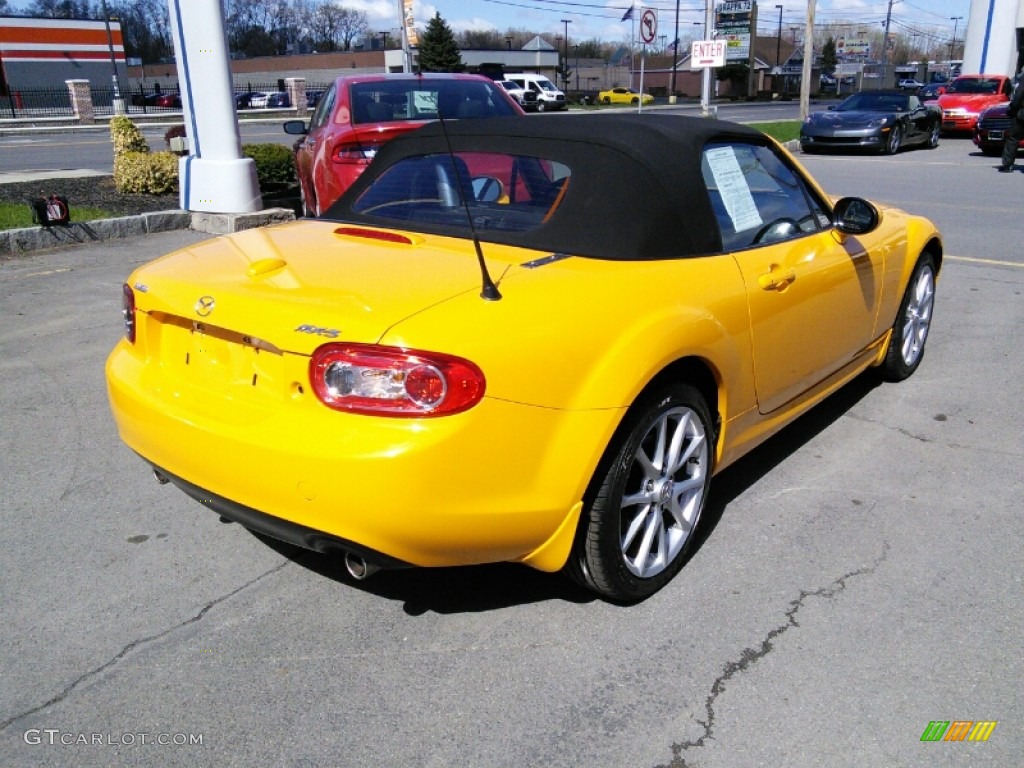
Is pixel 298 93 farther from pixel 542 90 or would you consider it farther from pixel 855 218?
pixel 855 218

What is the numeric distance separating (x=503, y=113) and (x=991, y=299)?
468 centimetres

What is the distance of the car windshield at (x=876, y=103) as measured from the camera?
20.6 m

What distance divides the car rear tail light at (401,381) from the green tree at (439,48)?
59.2 metres

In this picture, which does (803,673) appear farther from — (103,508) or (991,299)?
(991,299)

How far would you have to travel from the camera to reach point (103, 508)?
12.0 feet

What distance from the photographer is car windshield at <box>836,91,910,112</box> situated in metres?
20.6

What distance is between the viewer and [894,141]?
20.2 m

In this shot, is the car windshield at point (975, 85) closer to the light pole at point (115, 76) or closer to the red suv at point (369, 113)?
the red suv at point (369, 113)

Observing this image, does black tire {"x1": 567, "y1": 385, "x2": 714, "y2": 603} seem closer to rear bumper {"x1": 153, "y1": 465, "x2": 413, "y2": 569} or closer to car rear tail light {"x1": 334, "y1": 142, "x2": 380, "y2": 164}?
rear bumper {"x1": 153, "y1": 465, "x2": 413, "y2": 569}

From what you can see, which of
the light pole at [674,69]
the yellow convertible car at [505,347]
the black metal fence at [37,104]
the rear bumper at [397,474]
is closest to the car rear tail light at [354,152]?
the yellow convertible car at [505,347]

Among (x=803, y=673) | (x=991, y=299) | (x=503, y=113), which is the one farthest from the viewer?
(x=503, y=113)

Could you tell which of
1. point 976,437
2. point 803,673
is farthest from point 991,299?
point 803,673

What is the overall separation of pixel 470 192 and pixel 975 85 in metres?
26.8

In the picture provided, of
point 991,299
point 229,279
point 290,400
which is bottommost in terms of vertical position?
point 991,299
